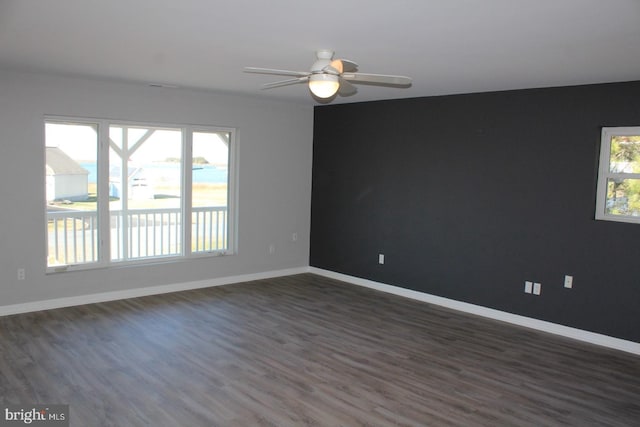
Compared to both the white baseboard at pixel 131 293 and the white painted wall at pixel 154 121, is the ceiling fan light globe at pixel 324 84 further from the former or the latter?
the white baseboard at pixel 131 293

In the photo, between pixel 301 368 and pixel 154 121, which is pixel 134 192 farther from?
pixel 301 368

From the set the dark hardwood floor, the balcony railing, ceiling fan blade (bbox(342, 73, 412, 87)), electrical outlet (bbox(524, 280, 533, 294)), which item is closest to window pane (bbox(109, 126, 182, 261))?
the balcony railing

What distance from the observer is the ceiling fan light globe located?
3.27 m

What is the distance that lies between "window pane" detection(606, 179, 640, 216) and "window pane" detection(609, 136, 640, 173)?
0.11 metres

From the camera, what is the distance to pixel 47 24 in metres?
3.10

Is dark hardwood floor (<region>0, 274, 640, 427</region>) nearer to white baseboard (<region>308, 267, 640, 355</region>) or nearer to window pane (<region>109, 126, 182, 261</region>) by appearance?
white baseboard (<region>308, 267, 640, 355</region>)

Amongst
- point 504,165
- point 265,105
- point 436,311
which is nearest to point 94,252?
point 265,105

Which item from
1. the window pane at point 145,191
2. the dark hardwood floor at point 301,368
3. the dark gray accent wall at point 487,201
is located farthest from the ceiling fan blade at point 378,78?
the window pane at point 145,191

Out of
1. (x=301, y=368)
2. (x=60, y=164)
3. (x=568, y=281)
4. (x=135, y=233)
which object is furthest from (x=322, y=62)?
(x=135, y=233)

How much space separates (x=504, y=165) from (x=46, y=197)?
15.9ft

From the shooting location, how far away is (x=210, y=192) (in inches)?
263

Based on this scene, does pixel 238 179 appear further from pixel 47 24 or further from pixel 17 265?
pixel 47 24

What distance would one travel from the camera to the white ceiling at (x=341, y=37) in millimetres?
2607

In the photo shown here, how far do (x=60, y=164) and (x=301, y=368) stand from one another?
11.3ft
